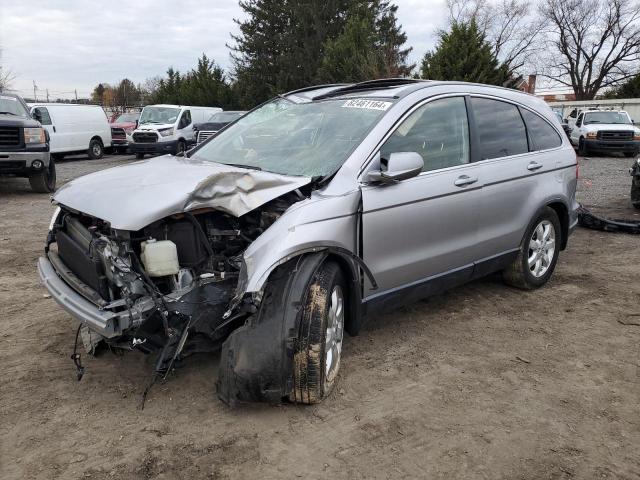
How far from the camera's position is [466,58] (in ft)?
68.0

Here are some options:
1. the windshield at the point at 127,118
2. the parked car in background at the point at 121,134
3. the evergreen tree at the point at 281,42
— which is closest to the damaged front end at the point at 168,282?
the parked car in background at the point at 121,134

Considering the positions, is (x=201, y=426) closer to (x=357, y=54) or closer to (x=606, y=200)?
(x=606, y=200)

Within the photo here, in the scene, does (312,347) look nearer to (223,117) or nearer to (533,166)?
(533,166)

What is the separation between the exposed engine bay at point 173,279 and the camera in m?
2.77

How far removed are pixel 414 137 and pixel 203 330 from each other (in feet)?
6.43

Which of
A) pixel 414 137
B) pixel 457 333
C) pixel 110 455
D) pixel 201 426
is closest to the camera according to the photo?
pixel 110 455

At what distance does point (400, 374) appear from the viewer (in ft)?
11.3

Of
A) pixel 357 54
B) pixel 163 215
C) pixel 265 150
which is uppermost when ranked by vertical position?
pixel 357 54

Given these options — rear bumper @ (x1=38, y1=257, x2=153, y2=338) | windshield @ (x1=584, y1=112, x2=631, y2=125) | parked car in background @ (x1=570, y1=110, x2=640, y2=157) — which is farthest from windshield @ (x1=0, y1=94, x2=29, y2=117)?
windshield @ (x1=584, y1=112, x2=631, y2=125)

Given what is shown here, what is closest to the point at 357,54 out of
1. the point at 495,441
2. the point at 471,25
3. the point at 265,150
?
the point at 471,25

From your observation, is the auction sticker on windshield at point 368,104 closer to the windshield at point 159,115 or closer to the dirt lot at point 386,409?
the dirt lot at point 386,409

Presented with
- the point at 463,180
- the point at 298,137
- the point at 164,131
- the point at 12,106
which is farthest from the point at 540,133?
the point at 164,131

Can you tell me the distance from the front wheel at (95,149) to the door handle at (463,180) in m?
19.1

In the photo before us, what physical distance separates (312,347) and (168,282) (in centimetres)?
86
